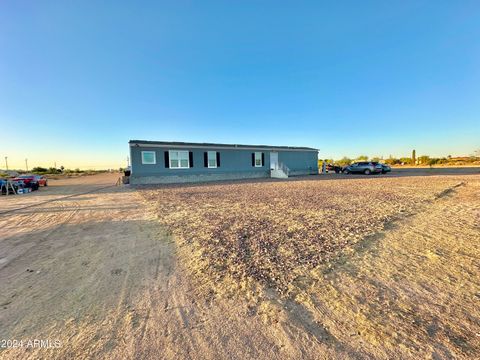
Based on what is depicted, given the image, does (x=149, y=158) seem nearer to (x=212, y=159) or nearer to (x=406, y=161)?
(x=212, y=159)

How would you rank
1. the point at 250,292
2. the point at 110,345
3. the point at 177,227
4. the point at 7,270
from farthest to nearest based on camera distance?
the point at 177,227 < the point at 7,270 < the point at 250,292 < the point at 110,345

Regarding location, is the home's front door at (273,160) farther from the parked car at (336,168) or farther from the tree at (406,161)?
the tree at (406,161)

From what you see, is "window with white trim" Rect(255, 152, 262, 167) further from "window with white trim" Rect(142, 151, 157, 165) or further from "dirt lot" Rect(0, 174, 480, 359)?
"dirt lot" Rect(0, 174, 480, 359)

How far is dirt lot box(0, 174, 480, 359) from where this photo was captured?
5.31ft

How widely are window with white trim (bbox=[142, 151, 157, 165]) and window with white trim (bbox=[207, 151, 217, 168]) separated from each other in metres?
4.41

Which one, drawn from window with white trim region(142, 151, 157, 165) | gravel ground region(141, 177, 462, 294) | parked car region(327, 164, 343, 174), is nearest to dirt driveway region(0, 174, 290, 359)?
gravel ground region(141, 177, 462, 294)

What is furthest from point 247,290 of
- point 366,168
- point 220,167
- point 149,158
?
point 366,168

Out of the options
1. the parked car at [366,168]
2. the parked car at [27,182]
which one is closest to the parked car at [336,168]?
the parked car at [366,168]

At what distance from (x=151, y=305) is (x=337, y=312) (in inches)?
74.1

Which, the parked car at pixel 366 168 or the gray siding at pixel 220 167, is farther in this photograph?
the parked car at pixel 366 168

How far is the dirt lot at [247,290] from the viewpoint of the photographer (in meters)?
1.62

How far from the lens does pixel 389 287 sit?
2.33m

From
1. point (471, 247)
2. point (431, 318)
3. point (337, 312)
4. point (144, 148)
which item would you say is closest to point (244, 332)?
point (337, 312)

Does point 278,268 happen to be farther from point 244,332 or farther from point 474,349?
point 474,349
